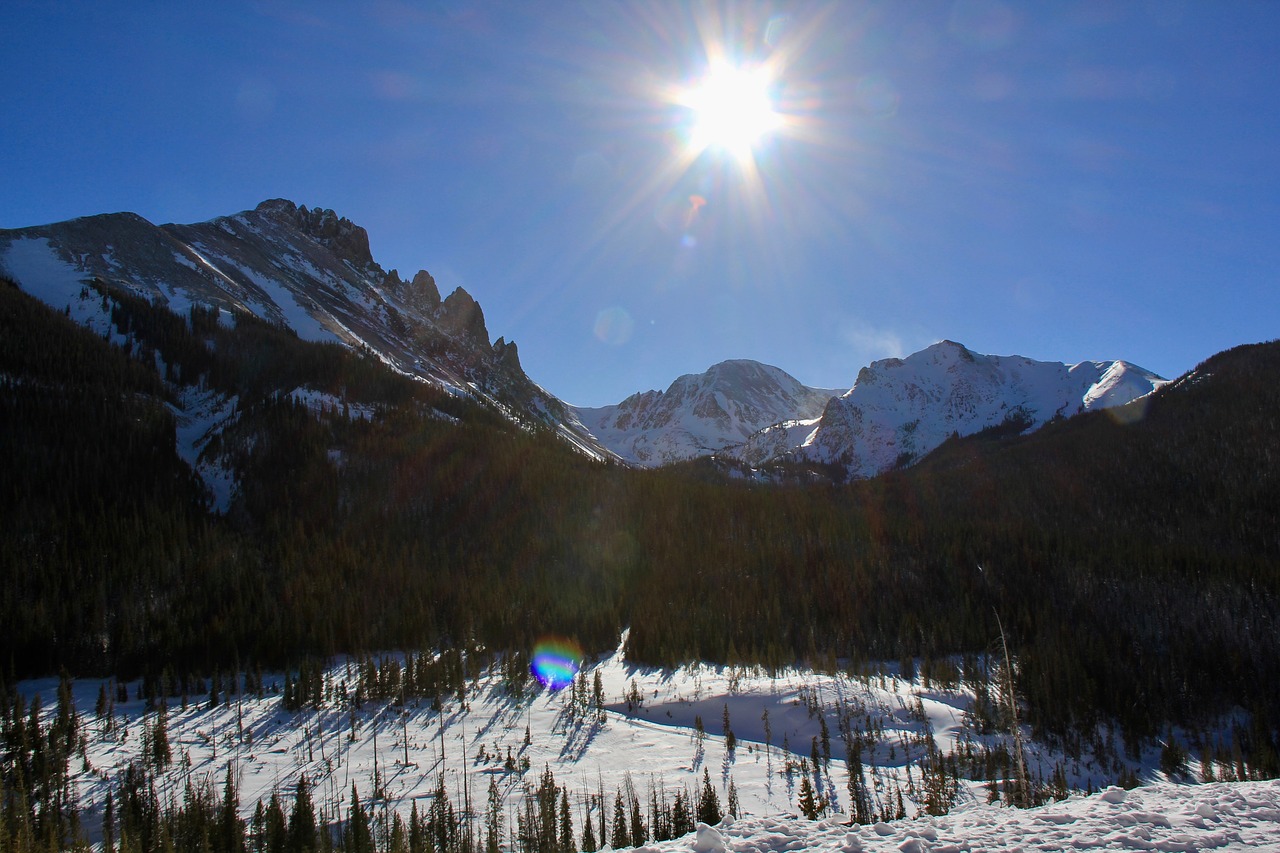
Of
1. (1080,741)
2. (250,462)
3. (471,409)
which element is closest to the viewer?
(1080,741)

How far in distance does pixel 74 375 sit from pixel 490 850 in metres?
63.4

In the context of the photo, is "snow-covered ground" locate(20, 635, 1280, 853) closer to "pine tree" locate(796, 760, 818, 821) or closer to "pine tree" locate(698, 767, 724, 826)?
"pine tree" locate(796, 760, 818, 821)

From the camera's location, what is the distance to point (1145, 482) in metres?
103

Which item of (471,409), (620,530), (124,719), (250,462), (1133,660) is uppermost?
(471,409)

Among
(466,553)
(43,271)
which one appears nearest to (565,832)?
(466,553)

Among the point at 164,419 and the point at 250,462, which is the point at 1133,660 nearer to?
the point at 250,462

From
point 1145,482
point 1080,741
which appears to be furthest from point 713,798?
point 1145,482

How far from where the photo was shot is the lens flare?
129 feet

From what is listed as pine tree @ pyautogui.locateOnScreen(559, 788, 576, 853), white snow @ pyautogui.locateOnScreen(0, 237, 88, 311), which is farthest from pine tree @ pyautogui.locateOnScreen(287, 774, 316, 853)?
white snow @ pyautogui.locateOnScreen(0, 237, 88, 311)

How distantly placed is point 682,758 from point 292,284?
10467cm

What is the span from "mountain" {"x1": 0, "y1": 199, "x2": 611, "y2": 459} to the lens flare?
184 ft

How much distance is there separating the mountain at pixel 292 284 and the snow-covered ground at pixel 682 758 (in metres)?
55.8

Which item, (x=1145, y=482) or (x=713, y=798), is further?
(x=1145, y=482)

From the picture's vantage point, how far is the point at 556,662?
147ft
